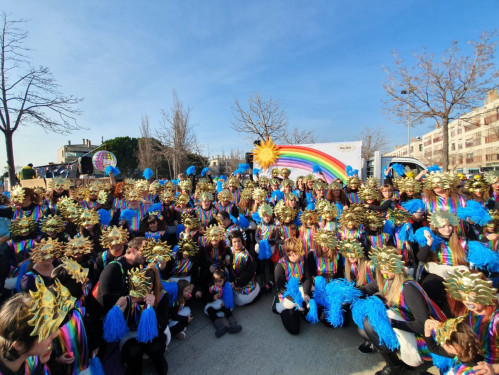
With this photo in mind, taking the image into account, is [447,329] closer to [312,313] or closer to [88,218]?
[312,313]

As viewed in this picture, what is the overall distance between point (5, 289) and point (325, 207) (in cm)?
483

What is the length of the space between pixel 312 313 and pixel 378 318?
877 millimetres

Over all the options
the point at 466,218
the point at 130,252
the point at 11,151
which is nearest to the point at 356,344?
the point at 466,218

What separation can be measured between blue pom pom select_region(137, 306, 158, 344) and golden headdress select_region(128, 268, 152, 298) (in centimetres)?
17

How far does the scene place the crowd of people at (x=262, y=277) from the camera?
5.93 ft

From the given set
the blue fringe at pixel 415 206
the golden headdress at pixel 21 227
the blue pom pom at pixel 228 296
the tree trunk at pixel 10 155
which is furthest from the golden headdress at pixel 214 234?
the tree trunk at pixel 10 155

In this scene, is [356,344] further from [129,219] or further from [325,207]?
[129,219]

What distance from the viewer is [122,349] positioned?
2477mm

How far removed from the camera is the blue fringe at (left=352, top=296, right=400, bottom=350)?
2395 mm

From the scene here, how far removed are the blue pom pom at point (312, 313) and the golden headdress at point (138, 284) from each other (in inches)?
76.8

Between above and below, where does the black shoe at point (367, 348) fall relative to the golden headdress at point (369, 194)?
below

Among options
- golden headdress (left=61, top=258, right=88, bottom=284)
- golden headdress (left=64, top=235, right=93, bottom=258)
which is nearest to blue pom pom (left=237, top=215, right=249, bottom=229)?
golden headdress (left=64, top=235, right=93, bottom=258)

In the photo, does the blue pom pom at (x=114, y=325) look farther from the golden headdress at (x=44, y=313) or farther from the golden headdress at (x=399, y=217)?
the golden headdress at (x=399, y=217)

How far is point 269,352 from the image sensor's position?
2.89 metres
